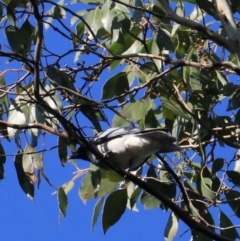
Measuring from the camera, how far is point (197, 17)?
349 cm

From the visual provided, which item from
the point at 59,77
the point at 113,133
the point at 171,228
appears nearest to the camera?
the point at 59,77

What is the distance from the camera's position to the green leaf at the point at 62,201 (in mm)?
3255

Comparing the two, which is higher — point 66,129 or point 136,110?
point 136,110

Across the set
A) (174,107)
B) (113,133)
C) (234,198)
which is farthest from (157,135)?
(234,198)

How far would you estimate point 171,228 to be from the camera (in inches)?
134

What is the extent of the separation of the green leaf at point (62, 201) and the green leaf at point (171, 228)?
49 cm

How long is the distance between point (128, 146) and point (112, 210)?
17.5 inches

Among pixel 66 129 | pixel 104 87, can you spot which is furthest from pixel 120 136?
pixel 66 129

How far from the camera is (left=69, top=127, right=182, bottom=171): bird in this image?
3309 millimetres

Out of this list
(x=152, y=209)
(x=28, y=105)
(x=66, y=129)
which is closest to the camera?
(x=66, y=129)

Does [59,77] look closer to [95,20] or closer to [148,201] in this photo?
[95,20]

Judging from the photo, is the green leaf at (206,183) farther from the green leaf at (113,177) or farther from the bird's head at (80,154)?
the bird's head at (80,154)

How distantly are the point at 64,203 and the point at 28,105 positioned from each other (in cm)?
49

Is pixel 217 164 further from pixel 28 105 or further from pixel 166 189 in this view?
pixel 28 105
